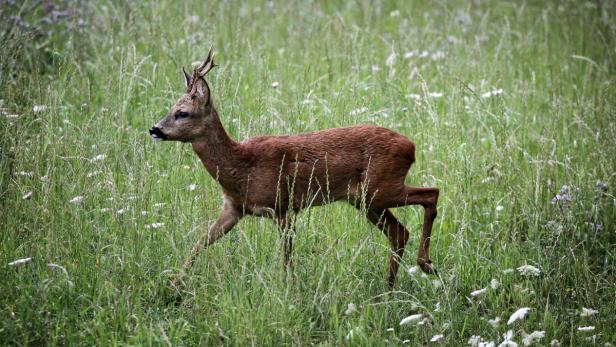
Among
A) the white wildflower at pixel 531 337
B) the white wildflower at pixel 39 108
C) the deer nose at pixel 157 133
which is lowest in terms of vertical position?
the white wildflower at pixel 531 337

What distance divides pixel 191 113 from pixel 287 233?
0.86m

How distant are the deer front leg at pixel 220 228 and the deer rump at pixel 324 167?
0.07 metres

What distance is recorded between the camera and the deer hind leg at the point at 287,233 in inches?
188

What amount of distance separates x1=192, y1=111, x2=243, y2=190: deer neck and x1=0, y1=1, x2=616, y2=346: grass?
0.56 feet

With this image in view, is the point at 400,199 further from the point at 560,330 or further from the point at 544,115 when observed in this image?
the point at 544,115

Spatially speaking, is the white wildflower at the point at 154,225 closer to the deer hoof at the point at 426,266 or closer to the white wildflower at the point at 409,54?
the deer hoof at the point at 426,266

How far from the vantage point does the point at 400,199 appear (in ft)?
17.5

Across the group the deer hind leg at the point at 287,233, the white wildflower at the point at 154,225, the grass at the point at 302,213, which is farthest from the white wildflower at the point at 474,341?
the white wildflower at the point at 154,225

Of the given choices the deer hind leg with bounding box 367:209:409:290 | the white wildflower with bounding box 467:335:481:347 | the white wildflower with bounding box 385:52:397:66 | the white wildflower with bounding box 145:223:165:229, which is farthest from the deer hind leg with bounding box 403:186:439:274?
the white wildflower with bounding box 385:52:397:66

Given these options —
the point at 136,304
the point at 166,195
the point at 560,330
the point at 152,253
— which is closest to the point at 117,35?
the point at 166,195

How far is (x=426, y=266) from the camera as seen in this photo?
17.4 feet

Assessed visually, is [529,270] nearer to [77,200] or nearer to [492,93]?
[492,93]

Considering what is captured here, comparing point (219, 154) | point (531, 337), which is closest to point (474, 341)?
point (531, 337)

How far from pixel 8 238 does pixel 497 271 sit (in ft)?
9.11
